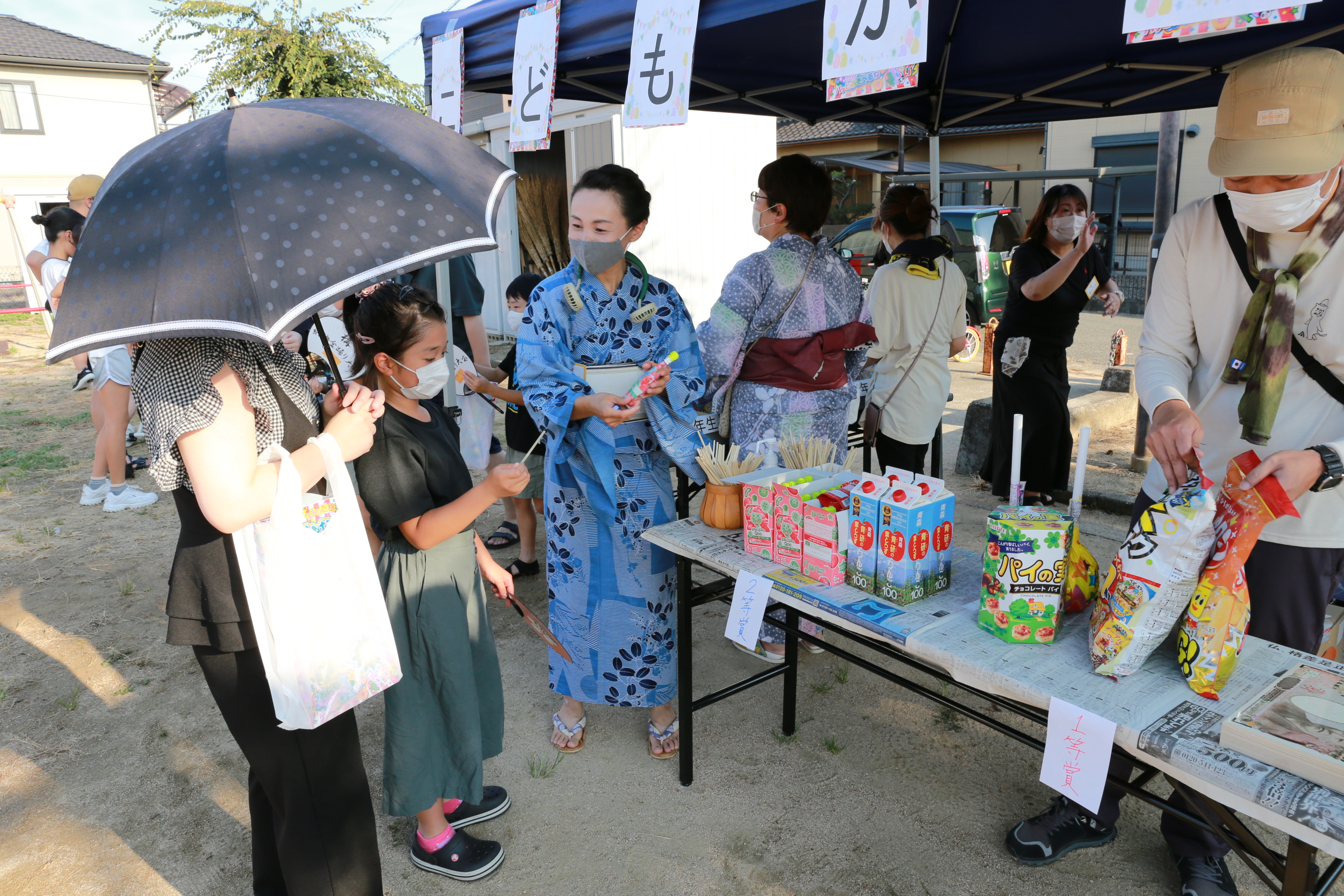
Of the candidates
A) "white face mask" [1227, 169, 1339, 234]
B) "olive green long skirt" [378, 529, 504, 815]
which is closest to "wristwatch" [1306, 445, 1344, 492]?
"white face mask" [1227, 169, 1339, 234]

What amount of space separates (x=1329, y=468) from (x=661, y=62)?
196 cm

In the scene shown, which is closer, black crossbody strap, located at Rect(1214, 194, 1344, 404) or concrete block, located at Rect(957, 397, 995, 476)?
black crossbody strap, located at Rect(1214, 194, 1344, 404)

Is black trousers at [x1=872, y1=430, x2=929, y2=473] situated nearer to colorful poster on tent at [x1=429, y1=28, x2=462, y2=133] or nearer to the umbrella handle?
colorful poster on tent at [x1=429, y1=28, x2=462, y2=133]

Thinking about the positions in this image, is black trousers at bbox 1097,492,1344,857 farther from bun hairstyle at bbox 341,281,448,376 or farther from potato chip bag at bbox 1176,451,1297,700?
bun hairstyle at bbox 341,281,448,376

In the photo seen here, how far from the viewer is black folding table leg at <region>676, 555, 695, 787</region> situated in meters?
2.35

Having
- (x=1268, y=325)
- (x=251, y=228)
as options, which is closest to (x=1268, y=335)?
(x=1268, y=325)

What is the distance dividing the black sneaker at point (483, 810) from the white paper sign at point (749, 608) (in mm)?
915

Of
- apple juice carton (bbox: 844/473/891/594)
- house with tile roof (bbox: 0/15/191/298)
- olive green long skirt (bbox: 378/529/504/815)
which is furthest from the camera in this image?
house with tile roof (bbox: 0/15/191/298)

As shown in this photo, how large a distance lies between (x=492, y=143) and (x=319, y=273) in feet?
31.4

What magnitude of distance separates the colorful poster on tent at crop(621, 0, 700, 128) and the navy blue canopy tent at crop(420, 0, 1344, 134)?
0.27 ft

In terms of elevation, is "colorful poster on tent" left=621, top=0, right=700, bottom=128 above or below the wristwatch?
above

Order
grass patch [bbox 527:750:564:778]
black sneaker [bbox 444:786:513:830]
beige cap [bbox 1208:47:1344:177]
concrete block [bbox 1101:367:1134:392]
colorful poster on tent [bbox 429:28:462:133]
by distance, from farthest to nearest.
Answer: concrete block [bbox 1101:367:1134:392], colorful poster on tent [bbox 429:28:462:133], grass patch [bbox 527:750:564:778], black sneaker [bbox 444:786:513:830], beige cap [bbox 1208:47:1344:177]

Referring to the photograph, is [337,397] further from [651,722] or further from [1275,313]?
[1275,313]

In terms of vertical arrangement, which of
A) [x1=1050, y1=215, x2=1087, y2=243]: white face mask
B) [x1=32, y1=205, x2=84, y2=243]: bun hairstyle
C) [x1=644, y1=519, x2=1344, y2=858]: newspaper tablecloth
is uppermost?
[x1=32, y1=205, x2=84, y2=243]: bun hairstyle
